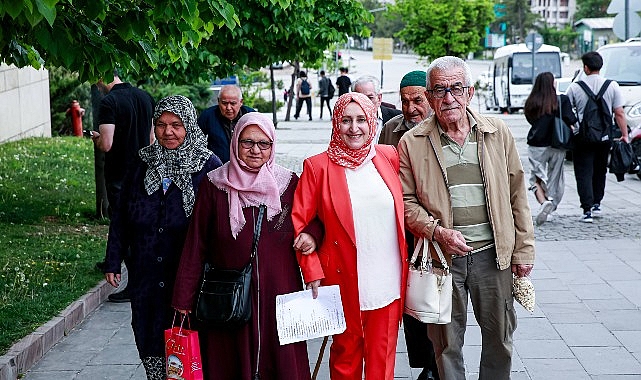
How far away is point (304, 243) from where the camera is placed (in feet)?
15.8

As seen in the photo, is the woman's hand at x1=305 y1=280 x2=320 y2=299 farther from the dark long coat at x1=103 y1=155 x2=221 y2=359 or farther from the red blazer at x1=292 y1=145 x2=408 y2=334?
the dark long coat at x1=103 y1=155 x2=221 y2=359

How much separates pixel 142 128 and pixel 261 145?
391cm

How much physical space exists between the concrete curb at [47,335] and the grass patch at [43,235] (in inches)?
3.1

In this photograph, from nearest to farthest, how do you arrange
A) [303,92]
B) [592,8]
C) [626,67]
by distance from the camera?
[626,67] → [303,92] → [592,8]

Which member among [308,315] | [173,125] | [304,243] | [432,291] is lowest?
[308,315]

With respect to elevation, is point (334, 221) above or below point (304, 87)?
below

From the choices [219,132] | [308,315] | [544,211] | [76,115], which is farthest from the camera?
[76,115]

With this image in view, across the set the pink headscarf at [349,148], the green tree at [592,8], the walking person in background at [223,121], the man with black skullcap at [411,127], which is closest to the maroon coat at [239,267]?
the pink headscarf at [349,148]

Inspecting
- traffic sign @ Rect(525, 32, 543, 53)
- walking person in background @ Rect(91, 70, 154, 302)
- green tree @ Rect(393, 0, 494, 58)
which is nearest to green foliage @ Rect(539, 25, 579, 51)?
green tree @ Rect(393, 0, 494, 58)

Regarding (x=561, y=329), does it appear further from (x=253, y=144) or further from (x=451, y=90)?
(x=253, y=144)

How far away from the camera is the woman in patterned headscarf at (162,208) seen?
5148mm

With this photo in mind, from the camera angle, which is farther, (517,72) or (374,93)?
(517,72)

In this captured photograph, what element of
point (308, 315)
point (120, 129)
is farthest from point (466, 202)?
point (120, 129)

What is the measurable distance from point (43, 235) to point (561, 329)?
601cm
